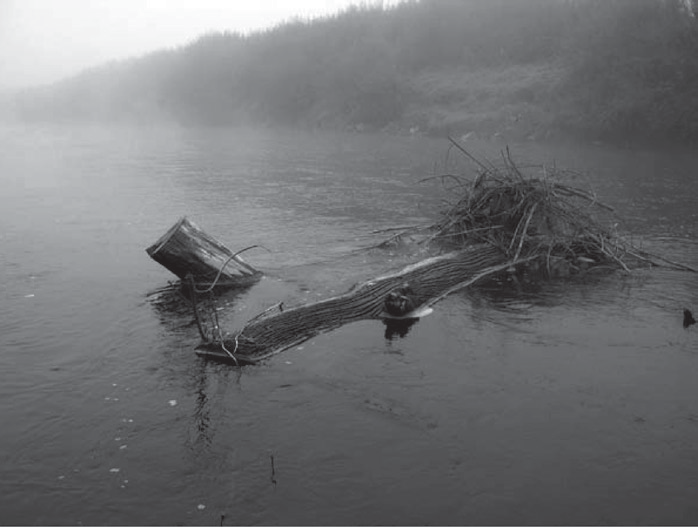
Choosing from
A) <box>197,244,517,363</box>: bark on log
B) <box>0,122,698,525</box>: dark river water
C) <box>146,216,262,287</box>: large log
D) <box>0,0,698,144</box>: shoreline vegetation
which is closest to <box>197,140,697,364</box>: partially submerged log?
<box>197,244,517,363</box>: bark on log

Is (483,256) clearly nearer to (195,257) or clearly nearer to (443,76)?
(195,257)

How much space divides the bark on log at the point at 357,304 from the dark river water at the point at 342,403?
0.85 ft

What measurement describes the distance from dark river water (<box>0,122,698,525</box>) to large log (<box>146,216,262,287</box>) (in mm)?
621

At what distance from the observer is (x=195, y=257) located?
37.4 feet

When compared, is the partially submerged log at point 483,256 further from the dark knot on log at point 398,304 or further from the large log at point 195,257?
the large log at point 195,257

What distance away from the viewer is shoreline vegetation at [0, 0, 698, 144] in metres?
39.6

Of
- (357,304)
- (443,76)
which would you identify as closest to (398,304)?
(357,304)

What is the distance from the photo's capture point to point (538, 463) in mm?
6293

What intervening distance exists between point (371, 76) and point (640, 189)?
43.2 m

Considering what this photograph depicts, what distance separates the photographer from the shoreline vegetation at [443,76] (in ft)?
130

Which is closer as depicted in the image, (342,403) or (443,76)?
(342,403)

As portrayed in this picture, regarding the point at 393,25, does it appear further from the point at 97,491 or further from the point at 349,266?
the point at 97,491

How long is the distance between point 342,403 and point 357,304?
302 centimetres

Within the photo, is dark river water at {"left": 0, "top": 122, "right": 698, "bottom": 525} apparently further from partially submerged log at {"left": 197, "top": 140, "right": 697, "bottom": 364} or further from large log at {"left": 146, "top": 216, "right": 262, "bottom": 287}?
large log at {"left": 146, "top": 216, "right": 262, "bottom": 287}
